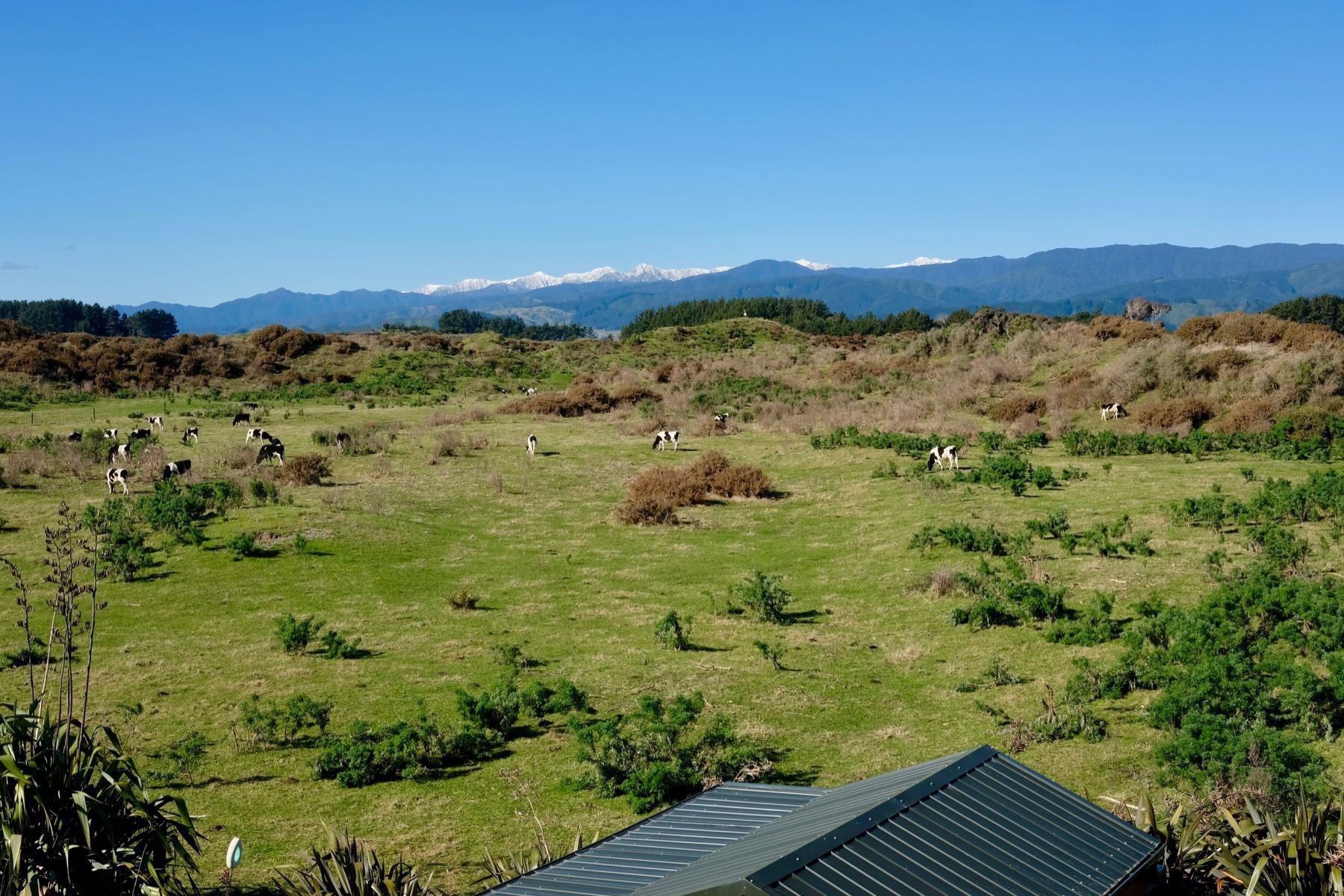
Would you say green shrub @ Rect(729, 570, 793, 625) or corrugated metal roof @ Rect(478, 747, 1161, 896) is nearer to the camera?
corrugated metal roof @ Rect(478, 747, 1161, 896)

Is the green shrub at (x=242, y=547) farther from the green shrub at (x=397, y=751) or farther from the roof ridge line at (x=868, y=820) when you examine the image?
the roof ridge line at (x=868, y=820)

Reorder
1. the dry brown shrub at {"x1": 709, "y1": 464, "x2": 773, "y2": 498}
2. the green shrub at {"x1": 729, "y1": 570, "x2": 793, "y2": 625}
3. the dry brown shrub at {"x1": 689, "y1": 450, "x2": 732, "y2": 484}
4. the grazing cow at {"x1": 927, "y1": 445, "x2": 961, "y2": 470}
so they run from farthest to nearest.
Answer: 1. the grazing cow at {"x1": 927, "y1": 445, "x2": 961, "y2": 470}
2. the dry brown shrub at {"x1": 689, "y1": 450, "x2": 732, "y2": 484}
3. the dry brown shrub at {"x1": 709, "y1": 464, "x2": 773, "y2": 498}
4. the green shrub at {"x1": 729, "y1": 570, "x2": 793, "y2": 625}

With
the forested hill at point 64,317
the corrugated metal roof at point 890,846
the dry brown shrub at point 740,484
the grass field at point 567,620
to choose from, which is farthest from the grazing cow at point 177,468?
the forested hill at point 64,317

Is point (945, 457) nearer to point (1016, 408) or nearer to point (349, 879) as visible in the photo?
point (1016, 408)

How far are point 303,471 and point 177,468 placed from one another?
3.53 m

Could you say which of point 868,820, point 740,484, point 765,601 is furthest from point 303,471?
point 868,820

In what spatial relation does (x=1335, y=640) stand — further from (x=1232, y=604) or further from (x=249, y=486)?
(x=249, y=486)

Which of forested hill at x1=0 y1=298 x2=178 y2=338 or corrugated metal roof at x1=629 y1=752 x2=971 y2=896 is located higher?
forested hill at x1=0 y1=298 x2=178 y2=338

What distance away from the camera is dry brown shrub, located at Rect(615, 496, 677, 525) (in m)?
25.9

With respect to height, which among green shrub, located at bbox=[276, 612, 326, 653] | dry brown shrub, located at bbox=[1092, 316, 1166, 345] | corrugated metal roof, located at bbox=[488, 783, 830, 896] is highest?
dry brown shrub, located at bbox=[1092, 316, 1166, 345]

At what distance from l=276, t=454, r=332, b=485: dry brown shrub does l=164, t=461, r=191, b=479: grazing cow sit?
2.60m

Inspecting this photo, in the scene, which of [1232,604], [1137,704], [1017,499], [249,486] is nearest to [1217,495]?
[1017,499]

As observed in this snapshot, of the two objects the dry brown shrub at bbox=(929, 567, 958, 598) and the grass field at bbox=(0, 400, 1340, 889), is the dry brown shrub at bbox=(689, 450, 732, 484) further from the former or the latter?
the dry brown shrub at bbox=(929, 567, 958, 598)

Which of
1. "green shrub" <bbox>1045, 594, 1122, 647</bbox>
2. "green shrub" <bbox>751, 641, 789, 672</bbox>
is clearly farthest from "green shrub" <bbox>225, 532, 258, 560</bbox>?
"green shrub" <bbox>1045, 594, 1122, 647</bbox>
